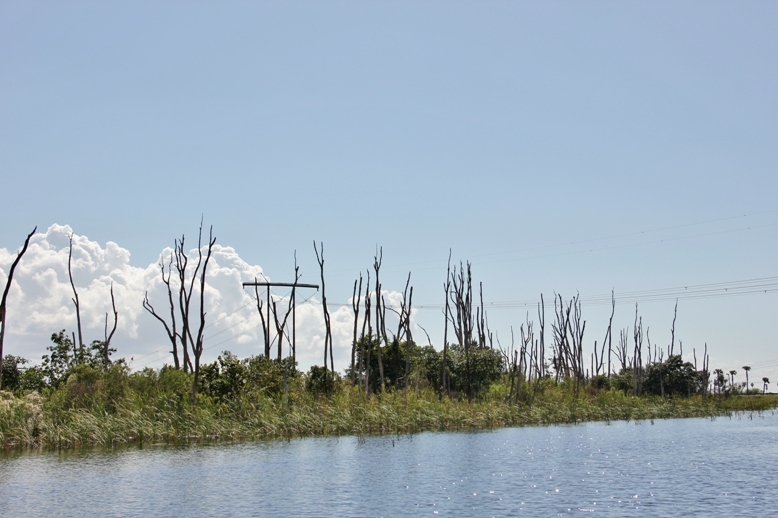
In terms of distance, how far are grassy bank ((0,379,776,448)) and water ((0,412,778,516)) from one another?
2.77 meters

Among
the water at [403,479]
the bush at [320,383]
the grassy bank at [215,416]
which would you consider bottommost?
the water at [403,479]

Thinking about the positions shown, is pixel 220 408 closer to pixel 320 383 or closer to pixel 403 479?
pixel 320 383

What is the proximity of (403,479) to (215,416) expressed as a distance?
51.5 feet

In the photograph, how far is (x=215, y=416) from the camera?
114 ft

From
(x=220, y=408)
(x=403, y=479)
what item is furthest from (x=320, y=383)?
(x=403, y=479)

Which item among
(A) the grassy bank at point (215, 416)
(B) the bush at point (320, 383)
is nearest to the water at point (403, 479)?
(A) the grassy bank at point (215, 416)

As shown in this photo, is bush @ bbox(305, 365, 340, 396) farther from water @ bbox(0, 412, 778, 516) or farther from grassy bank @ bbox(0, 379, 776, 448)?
water @ bbox(0, 412, 778, 516)

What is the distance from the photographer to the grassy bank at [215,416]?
3058 cm

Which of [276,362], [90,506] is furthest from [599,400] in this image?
[90,506]

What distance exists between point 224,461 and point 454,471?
732 centimetres

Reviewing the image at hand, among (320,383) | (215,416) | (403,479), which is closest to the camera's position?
(403,479)

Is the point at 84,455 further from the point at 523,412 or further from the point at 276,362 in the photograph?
the point at 523,412

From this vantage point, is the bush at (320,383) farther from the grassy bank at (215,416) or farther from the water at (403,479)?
the water at (403,479)

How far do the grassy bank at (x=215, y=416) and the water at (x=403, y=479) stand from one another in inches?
109
